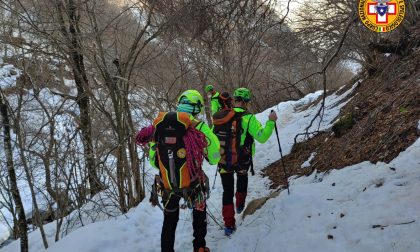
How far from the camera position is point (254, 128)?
16.5 feet

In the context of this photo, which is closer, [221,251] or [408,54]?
[221,251]

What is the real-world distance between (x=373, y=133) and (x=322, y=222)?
8.10 feet

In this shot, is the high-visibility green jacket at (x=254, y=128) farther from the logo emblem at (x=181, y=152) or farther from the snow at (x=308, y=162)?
the snow at (x=308, y=162)

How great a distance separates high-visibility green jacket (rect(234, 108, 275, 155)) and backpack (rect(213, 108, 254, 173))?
51mm

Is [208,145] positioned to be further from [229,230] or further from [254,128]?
[229,230]

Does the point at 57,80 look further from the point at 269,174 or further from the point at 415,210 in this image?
the point at 415,210

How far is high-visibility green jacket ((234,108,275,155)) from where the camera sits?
4.91 meters

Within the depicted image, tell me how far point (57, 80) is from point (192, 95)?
30.2 ft

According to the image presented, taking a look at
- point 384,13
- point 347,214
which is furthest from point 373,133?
point 384,13

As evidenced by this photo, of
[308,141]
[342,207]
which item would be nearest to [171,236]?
[342,207]

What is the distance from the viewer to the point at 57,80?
12.0 metres

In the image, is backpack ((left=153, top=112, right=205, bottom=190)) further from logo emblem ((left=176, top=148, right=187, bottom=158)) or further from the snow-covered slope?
the snow-covered slope

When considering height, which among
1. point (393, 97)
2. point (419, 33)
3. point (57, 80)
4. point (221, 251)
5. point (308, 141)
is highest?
point (57, 80)

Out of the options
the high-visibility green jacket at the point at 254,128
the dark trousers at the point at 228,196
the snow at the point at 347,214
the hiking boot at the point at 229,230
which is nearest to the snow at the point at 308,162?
the snow at the point at 347,214
